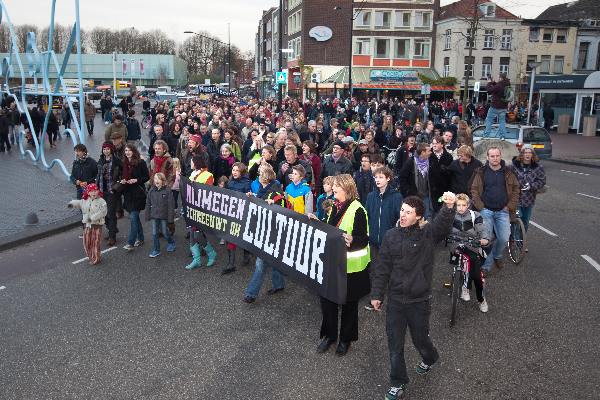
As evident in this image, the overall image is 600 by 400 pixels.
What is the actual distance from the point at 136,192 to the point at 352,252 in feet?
16.9

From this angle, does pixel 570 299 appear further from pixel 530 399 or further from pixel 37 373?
pixel 37 373

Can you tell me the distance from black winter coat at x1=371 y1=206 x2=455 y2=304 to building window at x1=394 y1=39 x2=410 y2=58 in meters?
54.4

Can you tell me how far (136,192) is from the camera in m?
8.95

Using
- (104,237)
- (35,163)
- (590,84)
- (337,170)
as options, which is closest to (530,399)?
(337,170)

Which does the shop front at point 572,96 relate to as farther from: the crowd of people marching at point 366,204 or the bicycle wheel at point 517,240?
the bicycle wheel at point 517,240

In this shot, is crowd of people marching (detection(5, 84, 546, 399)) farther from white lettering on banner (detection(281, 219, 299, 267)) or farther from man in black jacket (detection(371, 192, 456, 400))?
white lettering on banner (detection(281, 219, 299, 267))

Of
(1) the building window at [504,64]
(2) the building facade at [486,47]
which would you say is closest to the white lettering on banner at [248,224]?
(2) the building facade at [486,47]

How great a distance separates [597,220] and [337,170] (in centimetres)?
585

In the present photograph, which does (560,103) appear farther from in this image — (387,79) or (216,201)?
(216,201)

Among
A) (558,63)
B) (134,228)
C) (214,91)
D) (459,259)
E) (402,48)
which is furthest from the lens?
(402,48)

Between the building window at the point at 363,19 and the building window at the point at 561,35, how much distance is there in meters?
18.9

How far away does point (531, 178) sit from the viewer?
27.1ft

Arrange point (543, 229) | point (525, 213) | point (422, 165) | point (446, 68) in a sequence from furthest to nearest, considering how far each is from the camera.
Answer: point (446, 68), point (543, 229), point (525, 213), point (422, 165)

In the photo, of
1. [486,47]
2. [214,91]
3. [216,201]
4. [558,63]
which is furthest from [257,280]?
[558,63]
